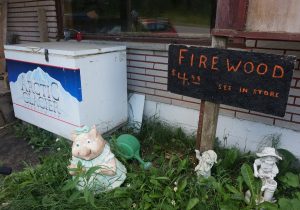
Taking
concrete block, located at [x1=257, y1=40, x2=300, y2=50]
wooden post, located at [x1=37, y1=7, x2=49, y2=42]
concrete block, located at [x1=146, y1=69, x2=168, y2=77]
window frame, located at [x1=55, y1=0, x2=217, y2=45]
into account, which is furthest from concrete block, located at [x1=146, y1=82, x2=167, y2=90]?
wooden post, located at [x1=37, y1=7, x2=49, y2=42]

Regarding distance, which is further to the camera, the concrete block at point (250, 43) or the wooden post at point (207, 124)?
the concrete block at point (250, 43)

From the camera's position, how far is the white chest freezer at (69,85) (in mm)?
2914

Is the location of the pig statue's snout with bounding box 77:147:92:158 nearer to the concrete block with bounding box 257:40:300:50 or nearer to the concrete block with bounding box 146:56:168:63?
the concrete block with bounding box 146:56:168:63

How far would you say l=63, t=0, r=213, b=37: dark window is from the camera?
3.30 metres

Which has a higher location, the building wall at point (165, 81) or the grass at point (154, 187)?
the building wall at point (165, 81)

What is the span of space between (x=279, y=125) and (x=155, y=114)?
1.49 m

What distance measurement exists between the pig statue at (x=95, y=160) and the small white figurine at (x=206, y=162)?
0.74 m

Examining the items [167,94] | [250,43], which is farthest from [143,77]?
[250,43]

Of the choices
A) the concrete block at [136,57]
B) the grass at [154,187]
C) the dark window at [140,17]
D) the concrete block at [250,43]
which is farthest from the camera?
the concrete block at [136,57]

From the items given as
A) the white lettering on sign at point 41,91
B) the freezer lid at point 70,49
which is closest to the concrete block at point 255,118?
the freezer lid at point 70,49

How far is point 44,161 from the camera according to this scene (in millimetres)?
2943

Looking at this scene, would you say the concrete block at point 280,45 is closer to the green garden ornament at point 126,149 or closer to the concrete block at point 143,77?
the concrete block at point 143,77

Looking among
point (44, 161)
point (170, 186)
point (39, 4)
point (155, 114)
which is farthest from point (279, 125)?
point (39, 4)

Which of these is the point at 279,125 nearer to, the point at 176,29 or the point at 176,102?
the point at 176,102
